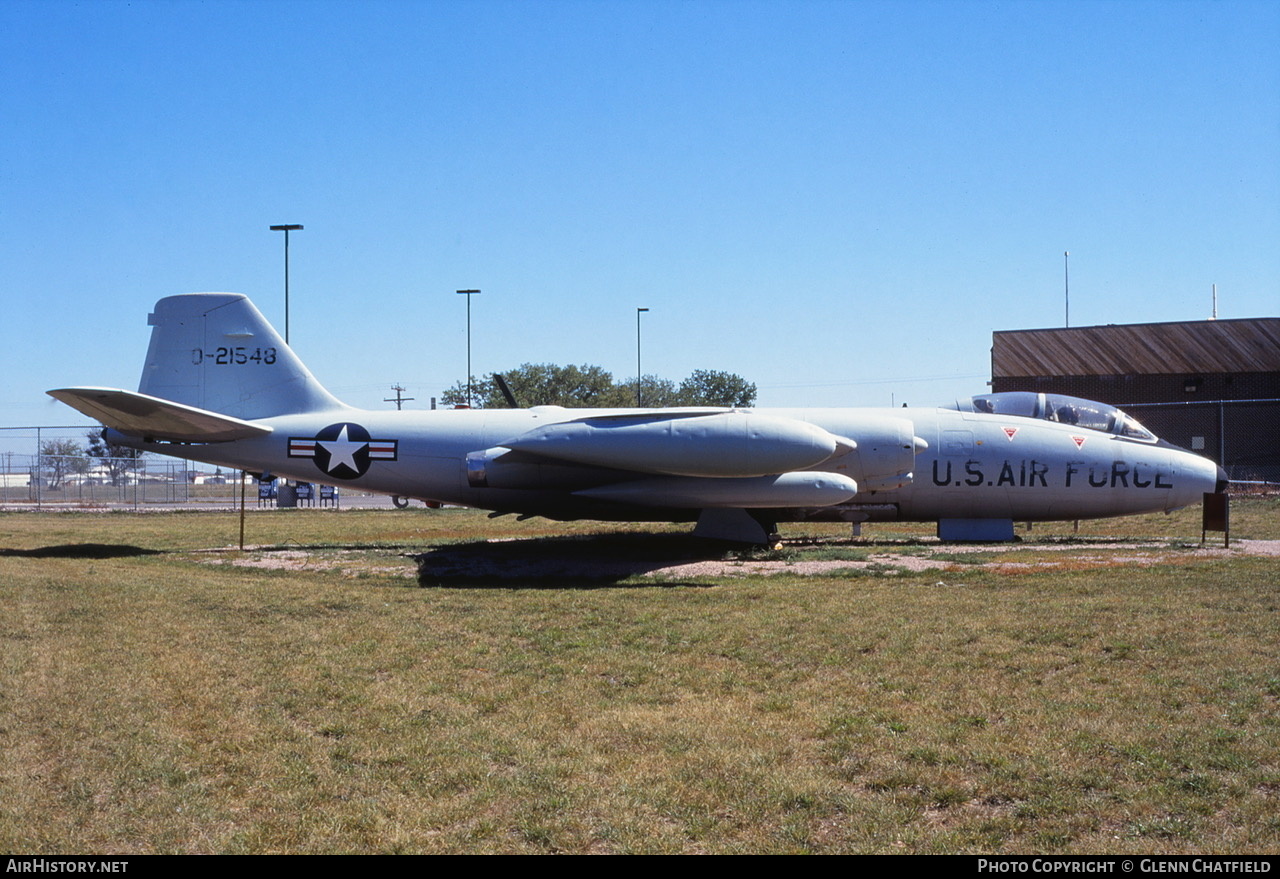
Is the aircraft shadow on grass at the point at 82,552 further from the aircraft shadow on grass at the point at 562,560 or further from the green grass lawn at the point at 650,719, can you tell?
the green grass lawn at the point at 650,719

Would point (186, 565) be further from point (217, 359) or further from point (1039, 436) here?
point (1039, 436)

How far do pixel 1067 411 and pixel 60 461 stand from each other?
45.5 meters

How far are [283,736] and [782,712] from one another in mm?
3238

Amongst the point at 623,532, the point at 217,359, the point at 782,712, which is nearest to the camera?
the point at 782,712

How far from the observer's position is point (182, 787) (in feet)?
17.0

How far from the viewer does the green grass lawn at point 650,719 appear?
4.72 m

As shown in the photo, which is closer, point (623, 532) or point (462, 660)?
point (462, 660)

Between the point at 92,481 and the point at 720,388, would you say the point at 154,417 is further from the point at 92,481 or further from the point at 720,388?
the point at 720,388

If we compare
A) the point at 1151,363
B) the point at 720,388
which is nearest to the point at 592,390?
the point at 720,388

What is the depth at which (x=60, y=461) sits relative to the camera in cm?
4675

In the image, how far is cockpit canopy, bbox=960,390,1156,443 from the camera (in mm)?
18016

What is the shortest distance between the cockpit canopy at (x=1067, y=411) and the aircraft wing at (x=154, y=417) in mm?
13632
